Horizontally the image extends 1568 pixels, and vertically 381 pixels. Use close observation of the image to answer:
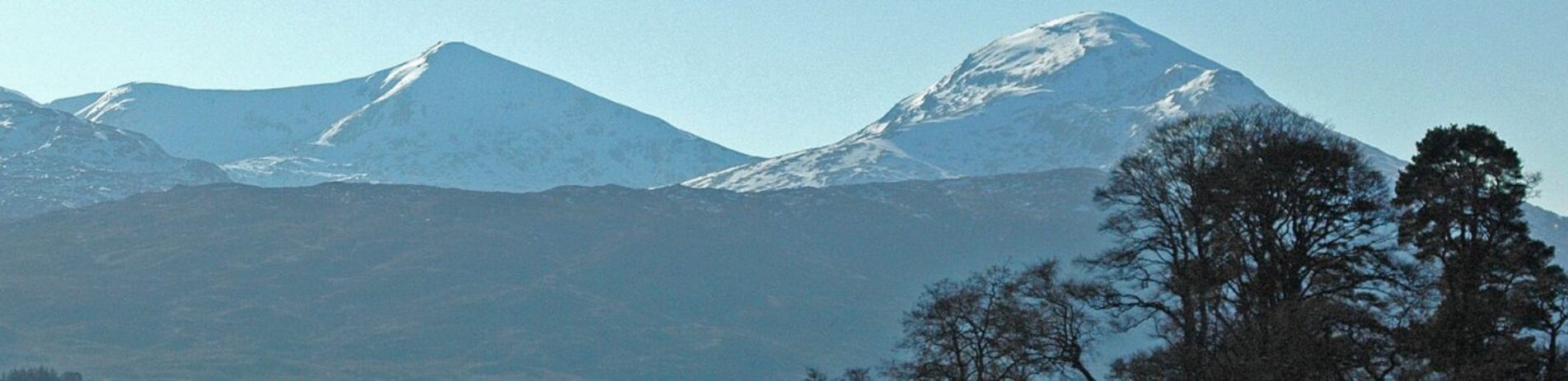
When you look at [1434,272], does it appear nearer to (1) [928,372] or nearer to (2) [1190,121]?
(2) [1190,121]

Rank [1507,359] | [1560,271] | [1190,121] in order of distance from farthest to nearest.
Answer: [1190,121], [1560,271], [1507,359]

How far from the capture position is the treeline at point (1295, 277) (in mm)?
48750

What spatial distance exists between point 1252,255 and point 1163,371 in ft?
11.5

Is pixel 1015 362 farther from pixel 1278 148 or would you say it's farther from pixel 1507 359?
pixel 1507 359

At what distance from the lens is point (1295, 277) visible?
170 ft

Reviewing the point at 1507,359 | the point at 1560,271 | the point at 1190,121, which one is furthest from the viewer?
the point at 1190,121

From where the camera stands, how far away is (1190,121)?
2295 inches

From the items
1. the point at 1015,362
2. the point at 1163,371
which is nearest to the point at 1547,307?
the point at 1163,371

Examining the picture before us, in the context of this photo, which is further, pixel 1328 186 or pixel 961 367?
pixel 961 367

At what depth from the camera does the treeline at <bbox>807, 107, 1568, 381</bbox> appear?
160 ft

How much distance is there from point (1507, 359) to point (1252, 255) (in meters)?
6.98

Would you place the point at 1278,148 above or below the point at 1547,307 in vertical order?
above

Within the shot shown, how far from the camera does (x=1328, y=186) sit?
52.9 meters

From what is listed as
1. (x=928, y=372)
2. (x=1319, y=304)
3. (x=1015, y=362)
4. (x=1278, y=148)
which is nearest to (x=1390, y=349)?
(x=1319, y=304)
